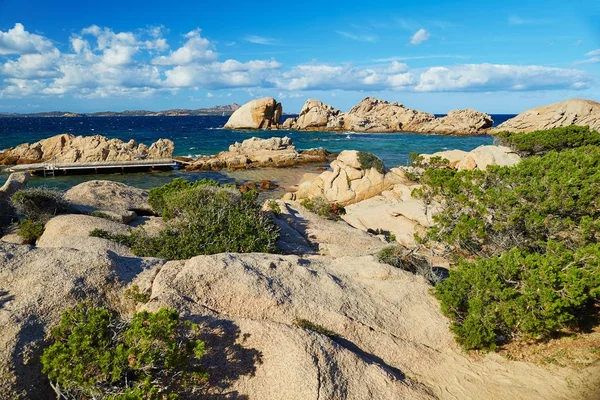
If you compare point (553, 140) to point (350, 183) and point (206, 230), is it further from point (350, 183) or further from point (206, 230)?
point (206, 230)

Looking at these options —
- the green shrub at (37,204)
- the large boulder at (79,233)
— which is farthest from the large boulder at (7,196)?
the large boulder at (79,233)

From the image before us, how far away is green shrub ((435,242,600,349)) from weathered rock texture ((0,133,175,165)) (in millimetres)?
45996

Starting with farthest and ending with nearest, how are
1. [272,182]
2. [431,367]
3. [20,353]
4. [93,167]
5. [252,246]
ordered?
[93,167] < [272,182] < [252,246] < [431,367] < [20,353]

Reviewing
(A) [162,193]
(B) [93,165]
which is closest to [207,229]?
(A) [162,193]

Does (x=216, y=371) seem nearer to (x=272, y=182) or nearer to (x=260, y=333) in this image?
(x=260, y=333)

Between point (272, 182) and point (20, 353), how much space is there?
34087 millimetres

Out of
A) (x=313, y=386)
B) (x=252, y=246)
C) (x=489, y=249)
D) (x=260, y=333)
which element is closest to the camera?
(x=313, y=386)

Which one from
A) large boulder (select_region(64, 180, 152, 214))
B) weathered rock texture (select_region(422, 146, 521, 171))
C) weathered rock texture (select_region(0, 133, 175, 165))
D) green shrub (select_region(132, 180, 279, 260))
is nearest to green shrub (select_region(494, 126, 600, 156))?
weathered rock texture (select_region(422, 146, 521, 171))

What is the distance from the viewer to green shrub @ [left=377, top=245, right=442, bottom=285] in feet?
40.0

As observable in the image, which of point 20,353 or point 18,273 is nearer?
point 20,353

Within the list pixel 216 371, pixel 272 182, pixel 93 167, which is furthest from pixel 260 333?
pixel 93 167

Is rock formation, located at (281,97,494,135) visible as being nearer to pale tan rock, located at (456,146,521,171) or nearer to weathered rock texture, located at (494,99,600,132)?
weathered rock texture, located at (494,99,600,132)

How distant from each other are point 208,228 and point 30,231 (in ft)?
21.8

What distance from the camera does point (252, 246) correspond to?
13312 millimetres
